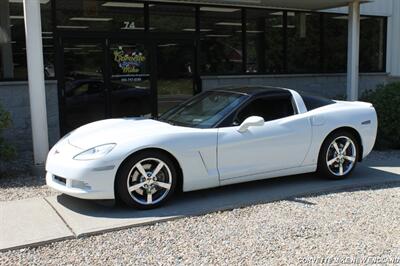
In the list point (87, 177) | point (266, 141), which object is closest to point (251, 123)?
point (266, 141)

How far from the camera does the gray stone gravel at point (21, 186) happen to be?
616 centimetres

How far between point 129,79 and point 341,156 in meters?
5.16

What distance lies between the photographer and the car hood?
547 centimetres

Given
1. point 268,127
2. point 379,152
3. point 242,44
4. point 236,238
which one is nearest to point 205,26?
point 242,44

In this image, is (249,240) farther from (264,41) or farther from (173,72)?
(264,41)

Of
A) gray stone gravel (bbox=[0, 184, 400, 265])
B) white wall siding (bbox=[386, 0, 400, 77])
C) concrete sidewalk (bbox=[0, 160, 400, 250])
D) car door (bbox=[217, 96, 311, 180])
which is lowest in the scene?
gray stone gravel (bbox=[0, 184, 400, 265])

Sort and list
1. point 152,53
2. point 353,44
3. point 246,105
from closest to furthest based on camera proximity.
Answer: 1. point 246,105
2. point 152,53
3. point 353,44

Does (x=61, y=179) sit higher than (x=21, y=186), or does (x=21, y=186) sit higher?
(x=61, y=179)

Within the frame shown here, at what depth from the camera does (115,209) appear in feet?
18.0

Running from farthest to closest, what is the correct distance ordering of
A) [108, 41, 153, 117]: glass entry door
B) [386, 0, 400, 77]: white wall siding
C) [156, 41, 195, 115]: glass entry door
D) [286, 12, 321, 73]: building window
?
[386, 0, 400, 77]: white wall siding < [286, 12, 321, 73]: building window < [156, 41, 195, 115]: glass entry door < [108, 41, 153, 117]: glass entry door

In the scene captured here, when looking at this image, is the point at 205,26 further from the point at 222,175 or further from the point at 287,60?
the point at 222,175

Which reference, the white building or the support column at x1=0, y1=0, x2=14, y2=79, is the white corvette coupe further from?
the support column at x1=0, y1=0, x2=14, y2=79

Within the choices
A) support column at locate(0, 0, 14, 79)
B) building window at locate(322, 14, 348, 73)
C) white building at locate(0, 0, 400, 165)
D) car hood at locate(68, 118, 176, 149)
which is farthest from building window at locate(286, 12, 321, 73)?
car hood at locate(68, 118, 176, 149)

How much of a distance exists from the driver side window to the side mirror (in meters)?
0.18
